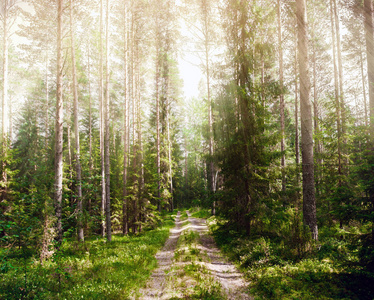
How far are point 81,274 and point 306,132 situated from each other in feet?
29.2

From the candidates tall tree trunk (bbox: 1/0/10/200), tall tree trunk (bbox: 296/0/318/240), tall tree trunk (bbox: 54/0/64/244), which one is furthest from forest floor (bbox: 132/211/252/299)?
tall tree trunk (bbox: 1/0/10/200)

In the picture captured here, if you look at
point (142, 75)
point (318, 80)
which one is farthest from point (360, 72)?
point (142, 75)

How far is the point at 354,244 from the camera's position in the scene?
429 centimetres

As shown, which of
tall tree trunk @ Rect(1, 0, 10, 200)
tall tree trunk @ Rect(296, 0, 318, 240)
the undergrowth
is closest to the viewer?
the undergrowth

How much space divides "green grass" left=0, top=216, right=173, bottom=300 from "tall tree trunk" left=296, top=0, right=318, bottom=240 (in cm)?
596

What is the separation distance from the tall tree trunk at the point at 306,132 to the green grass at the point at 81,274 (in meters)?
5.96

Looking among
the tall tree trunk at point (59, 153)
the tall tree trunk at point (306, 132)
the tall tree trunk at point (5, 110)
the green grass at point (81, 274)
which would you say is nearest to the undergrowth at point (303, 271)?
the tall tree trunk at point (306, 132)

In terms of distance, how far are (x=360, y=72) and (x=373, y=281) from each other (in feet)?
93.5

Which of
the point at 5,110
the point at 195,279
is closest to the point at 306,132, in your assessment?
the point at 195,279

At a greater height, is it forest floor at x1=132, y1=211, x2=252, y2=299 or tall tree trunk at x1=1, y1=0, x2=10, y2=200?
tall tree trunk at x1=1, y1=0, x2=10, y2=200

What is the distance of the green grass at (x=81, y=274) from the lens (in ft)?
14.6

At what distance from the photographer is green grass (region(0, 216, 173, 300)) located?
4441 millimetres

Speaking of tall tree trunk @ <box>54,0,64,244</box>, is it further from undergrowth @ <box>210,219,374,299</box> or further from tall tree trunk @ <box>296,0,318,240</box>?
tall tree trunk @ <box>296,0,318,240</box>

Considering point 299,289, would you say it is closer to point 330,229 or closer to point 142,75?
point 330,229
